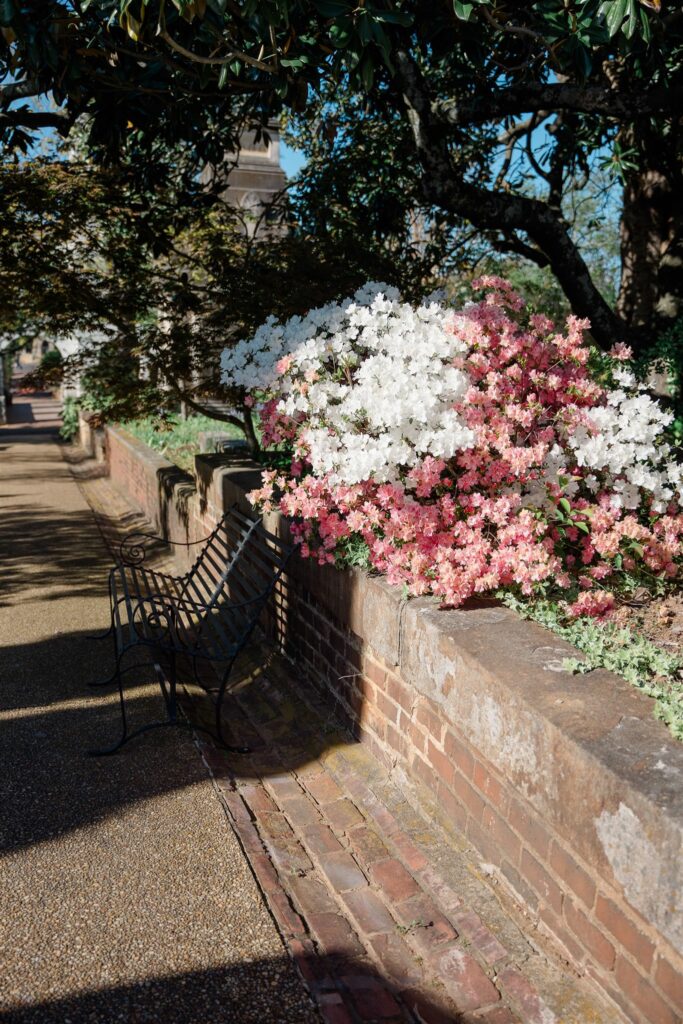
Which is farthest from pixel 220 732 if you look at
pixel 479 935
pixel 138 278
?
pixel 138 278

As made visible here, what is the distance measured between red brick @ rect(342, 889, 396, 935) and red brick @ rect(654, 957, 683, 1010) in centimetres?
97

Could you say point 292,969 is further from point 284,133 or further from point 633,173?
point 284,133

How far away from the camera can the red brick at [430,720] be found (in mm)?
3307

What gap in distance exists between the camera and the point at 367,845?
3.31 metres

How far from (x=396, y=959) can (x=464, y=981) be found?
25 cm

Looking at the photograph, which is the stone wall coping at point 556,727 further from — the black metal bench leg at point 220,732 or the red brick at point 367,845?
the black metal bench leg at point 220,732

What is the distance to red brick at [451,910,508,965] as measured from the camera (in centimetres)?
265

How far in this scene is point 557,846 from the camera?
2.60 meters

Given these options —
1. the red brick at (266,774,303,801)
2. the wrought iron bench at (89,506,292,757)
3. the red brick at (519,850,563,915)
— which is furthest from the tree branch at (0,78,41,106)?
the red brick at (519,850,563,915)

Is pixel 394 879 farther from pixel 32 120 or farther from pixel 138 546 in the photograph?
pixel 32 120

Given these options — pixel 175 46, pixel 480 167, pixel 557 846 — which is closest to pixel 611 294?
pixel 480 167

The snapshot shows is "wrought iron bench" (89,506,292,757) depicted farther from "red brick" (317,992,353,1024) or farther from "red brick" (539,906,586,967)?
"red brick" (539,906,586,967)

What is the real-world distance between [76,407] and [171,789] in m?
15.4

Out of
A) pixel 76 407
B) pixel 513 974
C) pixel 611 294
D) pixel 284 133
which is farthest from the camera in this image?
pixel 611 294
